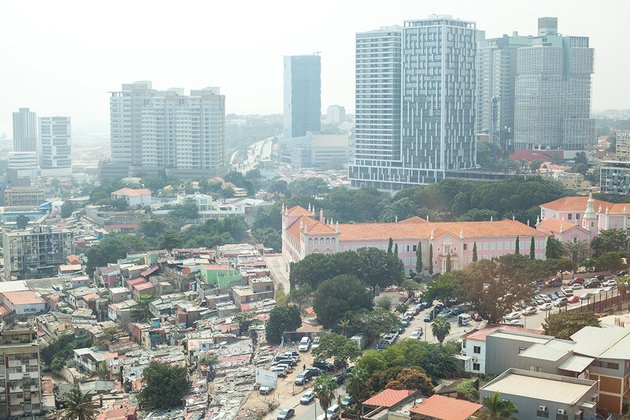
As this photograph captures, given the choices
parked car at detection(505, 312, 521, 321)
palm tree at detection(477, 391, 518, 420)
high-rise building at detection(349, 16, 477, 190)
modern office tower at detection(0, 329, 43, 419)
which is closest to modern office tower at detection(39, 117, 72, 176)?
high-rise building at detection(349, 16, 477, 190)

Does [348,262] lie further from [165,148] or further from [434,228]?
[165,148]

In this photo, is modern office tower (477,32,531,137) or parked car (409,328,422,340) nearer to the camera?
parked car (409,328,422,340)

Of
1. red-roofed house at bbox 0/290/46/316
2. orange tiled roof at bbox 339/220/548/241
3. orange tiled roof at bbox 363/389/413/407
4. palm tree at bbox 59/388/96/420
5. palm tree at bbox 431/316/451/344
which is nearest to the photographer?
orange tiled roof at bbox 363/389/413/407

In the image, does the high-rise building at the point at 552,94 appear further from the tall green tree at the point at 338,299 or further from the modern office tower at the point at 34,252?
the tall green tree at the point at 338,299

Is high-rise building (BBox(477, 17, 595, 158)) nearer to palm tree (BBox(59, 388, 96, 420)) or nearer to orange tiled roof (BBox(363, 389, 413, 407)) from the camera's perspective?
orange tiled roof (BBox(363, 389, 413, 407))

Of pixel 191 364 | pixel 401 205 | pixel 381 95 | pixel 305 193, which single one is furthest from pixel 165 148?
pixel 191 364

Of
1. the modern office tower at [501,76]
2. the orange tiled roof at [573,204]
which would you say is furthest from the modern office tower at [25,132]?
the orange tiled roof at [573,204]
